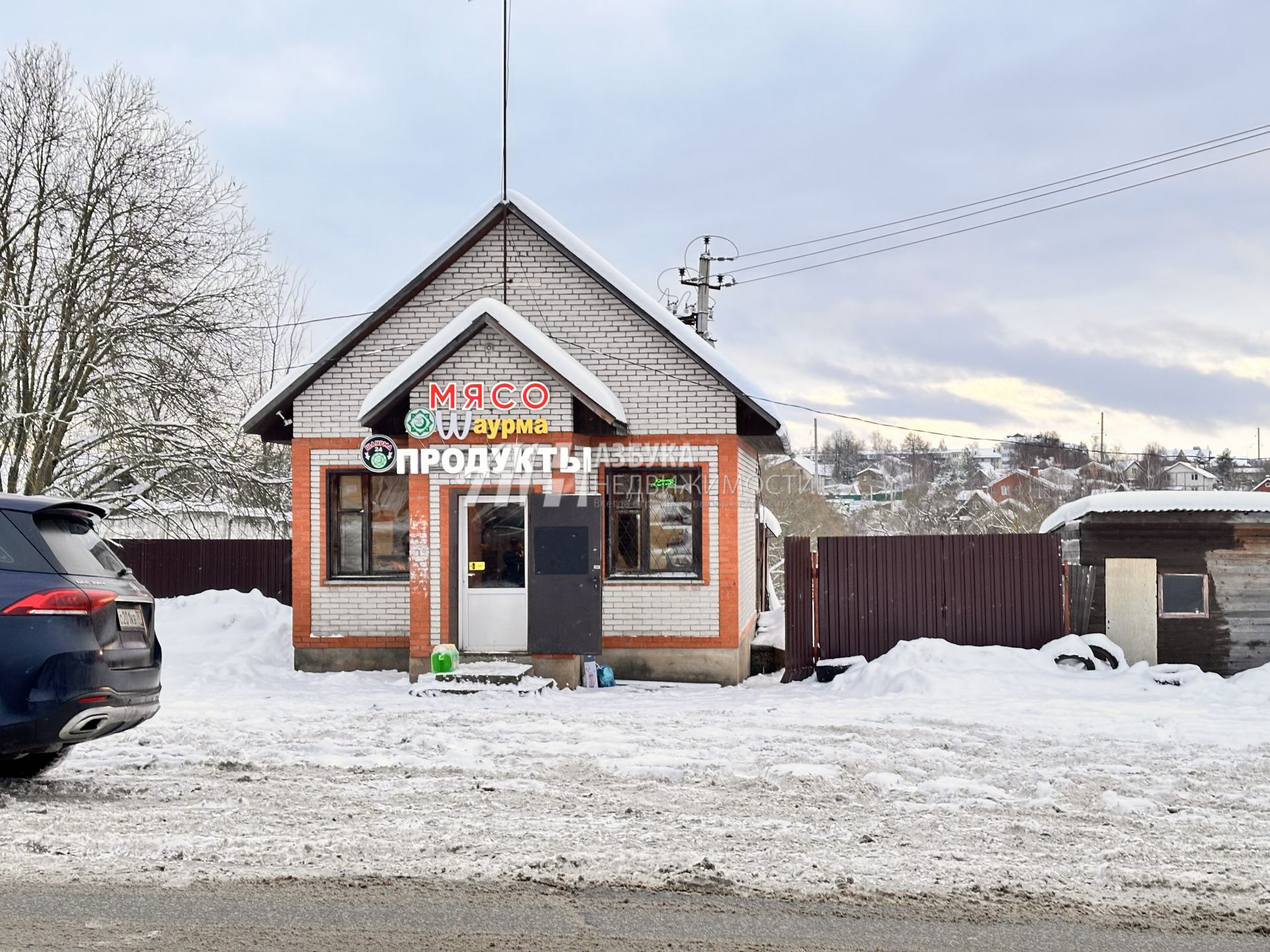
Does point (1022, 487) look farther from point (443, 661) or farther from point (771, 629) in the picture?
point (443, 661)

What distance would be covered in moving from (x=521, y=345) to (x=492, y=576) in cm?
279

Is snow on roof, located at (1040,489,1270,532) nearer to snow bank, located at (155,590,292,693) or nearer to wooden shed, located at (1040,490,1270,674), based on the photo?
wooden shed, located at (1040,490,1270,674)

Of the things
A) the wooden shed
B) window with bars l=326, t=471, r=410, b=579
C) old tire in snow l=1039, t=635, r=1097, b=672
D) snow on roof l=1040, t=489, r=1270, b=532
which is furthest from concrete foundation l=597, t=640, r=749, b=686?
snow on roof l=1040, t=489, r=1270, b=532

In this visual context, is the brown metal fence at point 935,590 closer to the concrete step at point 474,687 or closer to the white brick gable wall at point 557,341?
the white brick gable wall at point 557,341

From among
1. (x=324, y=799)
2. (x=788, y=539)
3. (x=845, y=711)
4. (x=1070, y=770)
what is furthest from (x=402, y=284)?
(x=1070, y=770)

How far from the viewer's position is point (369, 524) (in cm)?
1460

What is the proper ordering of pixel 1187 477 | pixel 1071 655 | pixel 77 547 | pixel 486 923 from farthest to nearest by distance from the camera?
pixel 1187 477
pixel 1071 655
pixel 77 547
pixel 486 923

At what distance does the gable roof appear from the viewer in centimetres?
1405

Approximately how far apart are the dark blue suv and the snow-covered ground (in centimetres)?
51

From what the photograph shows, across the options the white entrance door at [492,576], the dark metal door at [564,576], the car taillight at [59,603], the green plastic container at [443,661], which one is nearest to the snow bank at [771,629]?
the dark metal door at [564,576]

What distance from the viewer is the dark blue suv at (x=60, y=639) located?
6262 mm

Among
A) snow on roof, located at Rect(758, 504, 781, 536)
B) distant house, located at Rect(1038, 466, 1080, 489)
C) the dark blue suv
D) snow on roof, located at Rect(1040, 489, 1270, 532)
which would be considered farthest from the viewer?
distant house, located at Rect(1038, 466, 1080, 489)

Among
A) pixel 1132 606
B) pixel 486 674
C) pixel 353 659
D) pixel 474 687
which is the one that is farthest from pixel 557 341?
pixel 1132 606

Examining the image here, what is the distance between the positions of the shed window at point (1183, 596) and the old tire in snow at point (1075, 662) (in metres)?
1.46
